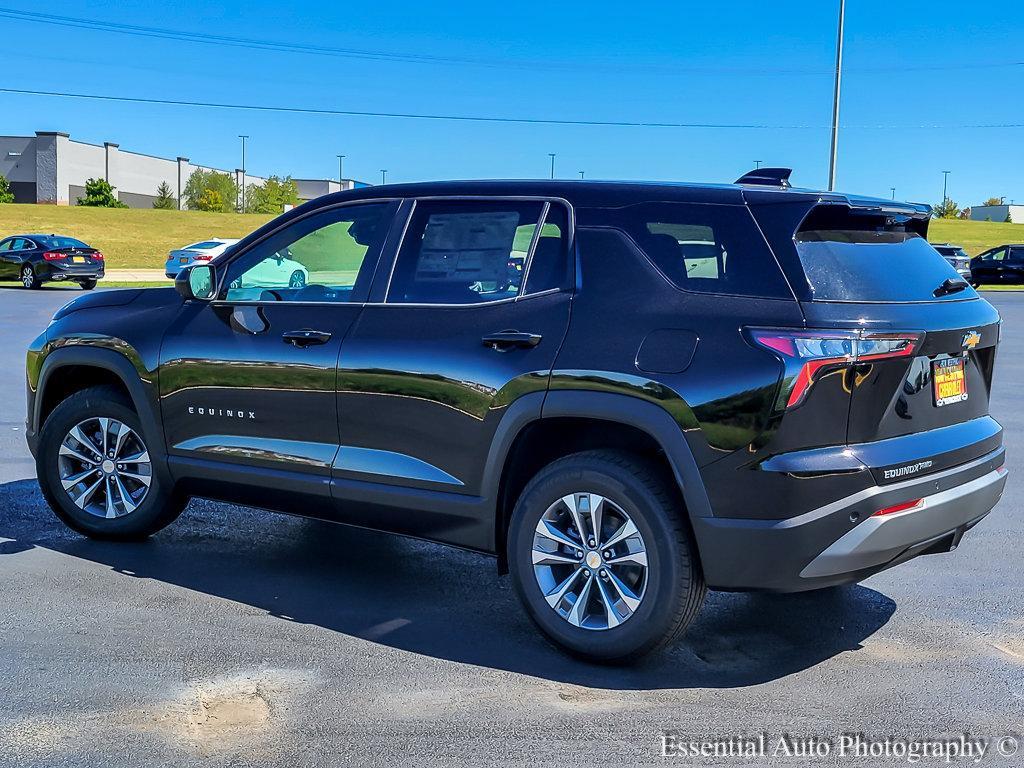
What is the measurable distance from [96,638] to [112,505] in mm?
1503

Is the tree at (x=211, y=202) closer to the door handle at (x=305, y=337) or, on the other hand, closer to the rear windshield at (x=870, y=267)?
the door handle at (x=305, y=337)

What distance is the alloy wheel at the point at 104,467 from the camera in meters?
5.97

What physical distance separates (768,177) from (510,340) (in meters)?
1.44

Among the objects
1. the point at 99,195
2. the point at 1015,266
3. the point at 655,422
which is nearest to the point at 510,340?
the point at 655,422

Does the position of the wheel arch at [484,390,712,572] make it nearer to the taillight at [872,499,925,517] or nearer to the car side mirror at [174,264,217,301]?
the taillight at [872,499,925,517]

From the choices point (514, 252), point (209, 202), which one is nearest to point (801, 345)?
point (514, 252)

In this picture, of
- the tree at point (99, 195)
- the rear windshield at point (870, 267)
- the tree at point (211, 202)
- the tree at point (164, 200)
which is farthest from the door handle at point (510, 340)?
the tree at point (164, 200)

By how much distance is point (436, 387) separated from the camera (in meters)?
4.72

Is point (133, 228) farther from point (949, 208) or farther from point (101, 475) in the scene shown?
point (949, 208)

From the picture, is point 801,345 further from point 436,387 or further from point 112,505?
point 112,505

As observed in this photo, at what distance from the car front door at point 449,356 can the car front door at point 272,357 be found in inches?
6.3

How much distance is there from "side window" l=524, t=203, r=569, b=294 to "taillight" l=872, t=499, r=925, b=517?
59.2 inches

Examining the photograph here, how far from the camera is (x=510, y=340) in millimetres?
4562

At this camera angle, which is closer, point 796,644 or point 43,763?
point 43,763
